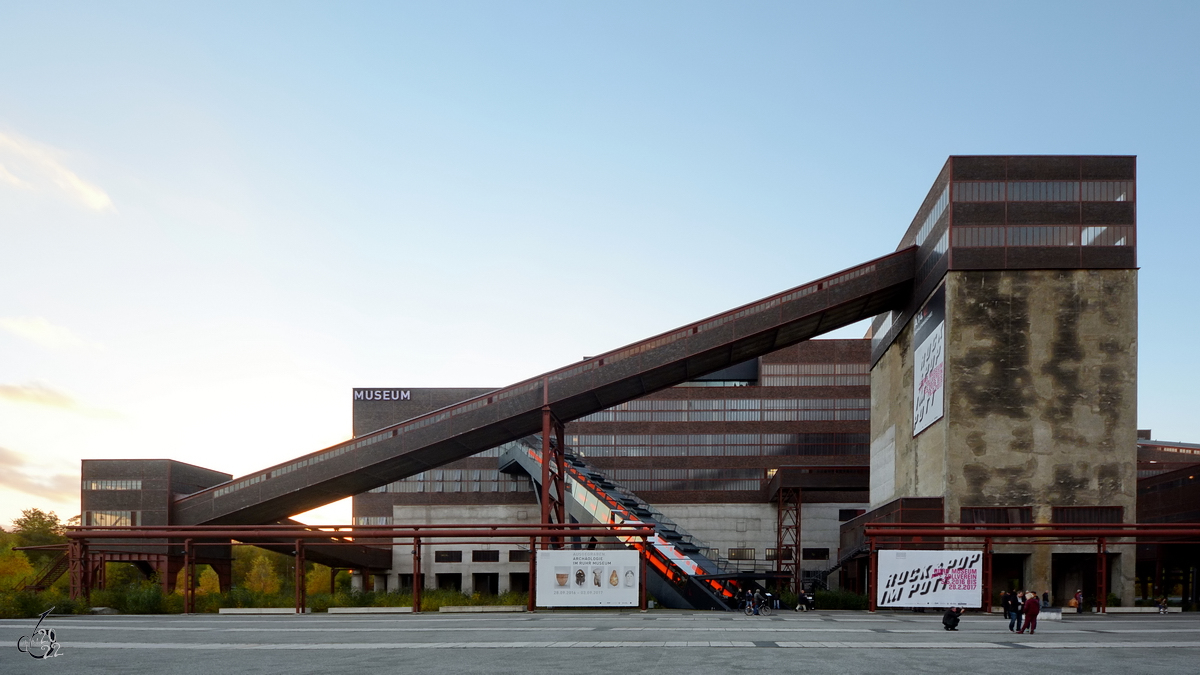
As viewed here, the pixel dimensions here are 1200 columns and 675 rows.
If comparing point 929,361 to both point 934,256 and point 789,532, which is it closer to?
point 934,256

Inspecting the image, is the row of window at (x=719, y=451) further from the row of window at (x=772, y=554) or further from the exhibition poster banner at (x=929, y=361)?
the exhibition poster banner at (x=929, y=361)

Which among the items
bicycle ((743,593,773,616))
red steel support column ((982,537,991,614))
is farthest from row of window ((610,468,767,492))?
bicycle ((743,593,773,616))

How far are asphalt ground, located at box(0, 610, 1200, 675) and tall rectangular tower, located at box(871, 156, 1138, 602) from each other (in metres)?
14.9

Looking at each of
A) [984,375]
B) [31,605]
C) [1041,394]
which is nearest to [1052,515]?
[1041,394]

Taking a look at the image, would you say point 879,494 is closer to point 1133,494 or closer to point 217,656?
point 1133,494

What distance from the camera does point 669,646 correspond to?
2272cm

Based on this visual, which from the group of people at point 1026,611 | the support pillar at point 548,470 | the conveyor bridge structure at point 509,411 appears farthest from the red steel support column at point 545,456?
the group of people at point 1026,611

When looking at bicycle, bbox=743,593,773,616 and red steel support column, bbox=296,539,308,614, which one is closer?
bicycle, bbox=743,593,773,616

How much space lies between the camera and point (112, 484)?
52719mm

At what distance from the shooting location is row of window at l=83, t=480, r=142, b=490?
51.8m

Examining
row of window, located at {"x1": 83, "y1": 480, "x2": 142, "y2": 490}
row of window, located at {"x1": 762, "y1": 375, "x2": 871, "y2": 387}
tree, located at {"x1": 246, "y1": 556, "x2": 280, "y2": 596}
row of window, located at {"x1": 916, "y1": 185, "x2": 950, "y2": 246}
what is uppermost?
row of window, located at {"x1": 916, "y1": 185, "x2": 950, "y2": 246}

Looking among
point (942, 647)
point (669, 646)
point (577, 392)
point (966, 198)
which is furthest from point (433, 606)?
point (966, 198)

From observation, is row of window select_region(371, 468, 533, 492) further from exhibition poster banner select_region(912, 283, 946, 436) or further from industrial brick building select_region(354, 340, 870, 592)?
exhibition poster banner select_region(912, 283, 946, 436)

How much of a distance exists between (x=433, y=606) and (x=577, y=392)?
1204 centimetres
